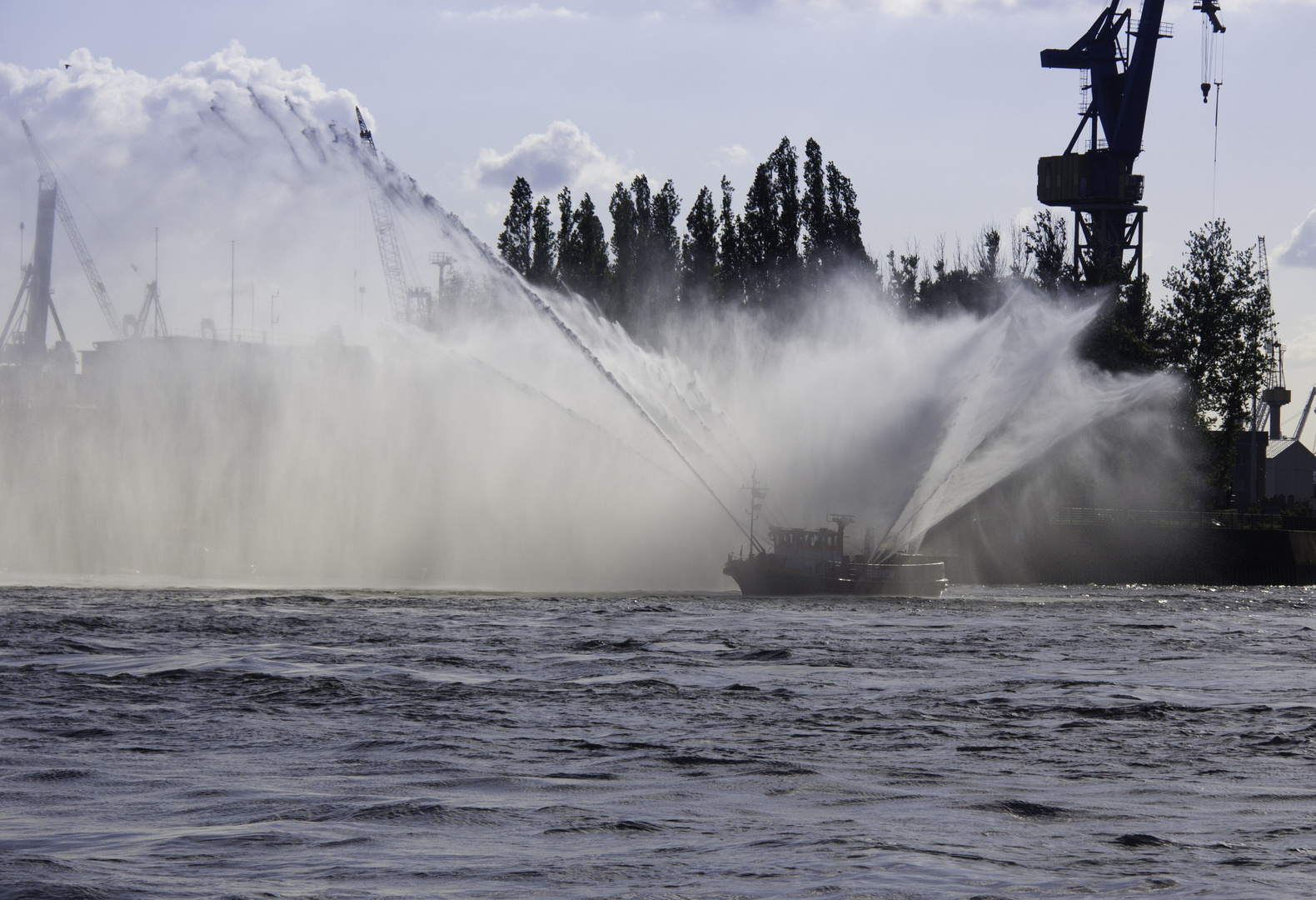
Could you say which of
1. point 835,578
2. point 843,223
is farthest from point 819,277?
point 835,578

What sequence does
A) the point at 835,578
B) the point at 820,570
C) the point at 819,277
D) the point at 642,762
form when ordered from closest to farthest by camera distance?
the point at 642,762 → the point at 820,570 → the point at 835,578 → the point at 819,277

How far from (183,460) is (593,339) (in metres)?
35.4

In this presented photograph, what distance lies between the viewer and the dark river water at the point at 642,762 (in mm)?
16516

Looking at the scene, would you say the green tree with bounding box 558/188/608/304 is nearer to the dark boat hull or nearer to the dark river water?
the dark boat hull

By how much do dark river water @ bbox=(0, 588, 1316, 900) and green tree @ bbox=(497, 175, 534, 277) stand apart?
62.4 metres

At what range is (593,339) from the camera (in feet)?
A: 209

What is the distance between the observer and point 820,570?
59.3m

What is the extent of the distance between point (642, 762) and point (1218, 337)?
9401 centimetres

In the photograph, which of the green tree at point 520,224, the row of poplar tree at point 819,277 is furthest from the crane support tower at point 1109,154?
the green tree at point 520,224

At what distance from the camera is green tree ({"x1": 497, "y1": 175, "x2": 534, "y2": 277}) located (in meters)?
104

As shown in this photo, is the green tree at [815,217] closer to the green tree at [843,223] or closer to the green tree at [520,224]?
the green tree at [843,223]

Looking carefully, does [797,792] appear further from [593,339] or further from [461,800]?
[593,339]

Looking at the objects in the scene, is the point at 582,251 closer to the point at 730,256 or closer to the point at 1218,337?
the point at 730,256

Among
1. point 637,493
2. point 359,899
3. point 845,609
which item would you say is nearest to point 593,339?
point 637,493
